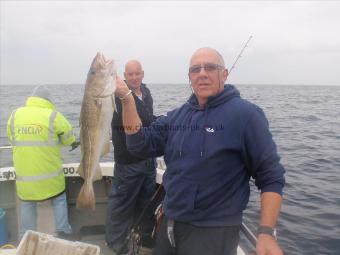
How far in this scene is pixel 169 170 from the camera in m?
3.02

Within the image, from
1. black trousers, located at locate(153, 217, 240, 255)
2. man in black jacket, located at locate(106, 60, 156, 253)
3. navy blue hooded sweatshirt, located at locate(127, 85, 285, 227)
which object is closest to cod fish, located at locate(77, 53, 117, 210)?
man in black jacket, located at locate(106, 60, 156, 253)

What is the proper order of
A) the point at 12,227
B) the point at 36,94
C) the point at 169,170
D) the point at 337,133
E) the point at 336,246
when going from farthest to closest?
the point at 337,133
the point at 336,246
the point at 12,227
the point at 36,94
the point at 169,170

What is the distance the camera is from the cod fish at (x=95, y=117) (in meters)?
3.32

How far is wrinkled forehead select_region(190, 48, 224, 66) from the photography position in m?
2.95

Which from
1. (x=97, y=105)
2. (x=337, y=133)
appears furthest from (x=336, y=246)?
(x=337, y=133)

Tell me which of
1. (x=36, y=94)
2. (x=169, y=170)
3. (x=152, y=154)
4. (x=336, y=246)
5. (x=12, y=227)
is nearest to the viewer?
(x=169, y=170)

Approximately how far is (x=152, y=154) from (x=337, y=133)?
17.5 metres

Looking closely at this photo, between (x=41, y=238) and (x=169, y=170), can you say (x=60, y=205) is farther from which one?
(x=169, y=170)

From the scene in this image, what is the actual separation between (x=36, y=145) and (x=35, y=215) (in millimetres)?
1020

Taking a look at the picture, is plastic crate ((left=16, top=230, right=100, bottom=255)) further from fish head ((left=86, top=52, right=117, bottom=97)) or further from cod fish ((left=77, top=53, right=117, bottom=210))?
fish head ((left=86, top=52, right=117, bottom=97))

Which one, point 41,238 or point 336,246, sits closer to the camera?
point 41,238

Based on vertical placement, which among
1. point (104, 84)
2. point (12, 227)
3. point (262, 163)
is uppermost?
point (104, 84)

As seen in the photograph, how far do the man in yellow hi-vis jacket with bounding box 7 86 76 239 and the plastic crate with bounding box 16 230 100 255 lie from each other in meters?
1.63

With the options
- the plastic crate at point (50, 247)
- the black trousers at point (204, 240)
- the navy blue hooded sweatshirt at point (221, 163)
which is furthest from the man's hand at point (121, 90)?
the plastic crate at point (50, 247)
